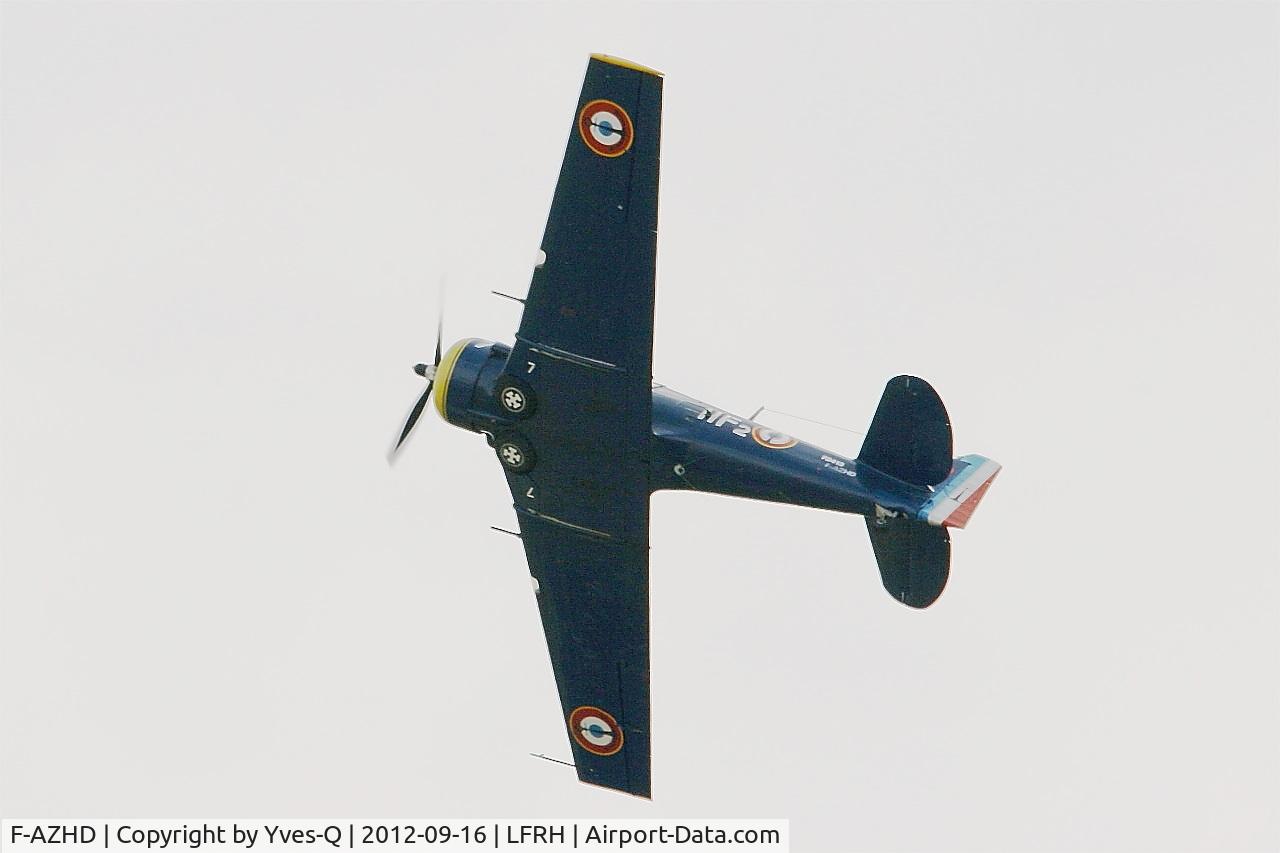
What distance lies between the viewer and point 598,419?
21.8 m

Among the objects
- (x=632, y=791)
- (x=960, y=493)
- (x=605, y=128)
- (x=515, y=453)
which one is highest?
(x=605, y=128)

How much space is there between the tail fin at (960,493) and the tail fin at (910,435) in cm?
20

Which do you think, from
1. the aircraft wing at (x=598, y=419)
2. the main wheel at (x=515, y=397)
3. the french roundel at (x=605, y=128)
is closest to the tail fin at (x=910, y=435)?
the aircraft wing at (x=598, y=419)

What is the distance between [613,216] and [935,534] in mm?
4744

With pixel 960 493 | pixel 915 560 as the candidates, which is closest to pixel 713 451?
pixel 915 560

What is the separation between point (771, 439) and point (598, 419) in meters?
1.95

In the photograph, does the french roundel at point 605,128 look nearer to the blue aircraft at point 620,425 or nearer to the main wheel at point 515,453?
the blue aircraft at point 620,425

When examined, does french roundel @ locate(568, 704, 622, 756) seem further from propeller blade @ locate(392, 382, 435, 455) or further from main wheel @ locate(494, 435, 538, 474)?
propeller blade @ locate(392, 382, 435, 455)

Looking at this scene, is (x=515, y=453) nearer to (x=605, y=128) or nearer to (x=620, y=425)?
(x=620, y=425)

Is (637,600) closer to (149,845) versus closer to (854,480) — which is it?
(854,480)

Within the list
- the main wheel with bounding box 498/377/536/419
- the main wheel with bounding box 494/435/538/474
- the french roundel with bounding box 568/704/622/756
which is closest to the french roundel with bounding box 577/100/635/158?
the main wheel with bounding box 498/377/536/419

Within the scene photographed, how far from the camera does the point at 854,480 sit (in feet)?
70.6

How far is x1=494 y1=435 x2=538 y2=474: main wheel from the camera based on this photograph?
22312 mm

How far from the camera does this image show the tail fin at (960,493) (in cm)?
2106
